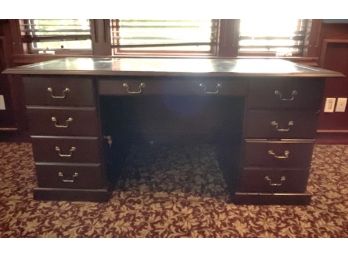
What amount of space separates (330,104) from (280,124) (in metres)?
1.31

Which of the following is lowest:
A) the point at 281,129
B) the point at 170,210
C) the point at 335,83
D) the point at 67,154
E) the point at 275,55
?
the point at 170,210

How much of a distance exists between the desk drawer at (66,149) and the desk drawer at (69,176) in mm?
40

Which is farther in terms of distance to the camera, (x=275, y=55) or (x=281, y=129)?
(x=275, y=55)

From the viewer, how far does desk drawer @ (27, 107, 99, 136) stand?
1.61 meters

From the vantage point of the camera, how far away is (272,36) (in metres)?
2.42

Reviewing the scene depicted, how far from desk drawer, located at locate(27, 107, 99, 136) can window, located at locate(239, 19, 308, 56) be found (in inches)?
57.8

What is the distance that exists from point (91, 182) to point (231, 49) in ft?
5.13

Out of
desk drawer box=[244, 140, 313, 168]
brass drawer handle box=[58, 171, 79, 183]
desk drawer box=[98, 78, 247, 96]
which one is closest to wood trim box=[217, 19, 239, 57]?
desk drawer box=[98, 78, 247, 96]

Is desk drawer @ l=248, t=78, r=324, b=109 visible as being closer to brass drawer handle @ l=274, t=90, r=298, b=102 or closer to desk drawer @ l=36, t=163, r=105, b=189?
brass drawer handle @ l=274, t=90, r=298, b=102

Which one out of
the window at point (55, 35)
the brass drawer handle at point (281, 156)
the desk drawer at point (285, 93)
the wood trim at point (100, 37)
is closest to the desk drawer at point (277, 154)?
the brass drawer handle at point (281, 156)

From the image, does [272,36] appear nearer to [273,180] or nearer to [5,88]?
[273,180]

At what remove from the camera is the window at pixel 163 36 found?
2.40 metres

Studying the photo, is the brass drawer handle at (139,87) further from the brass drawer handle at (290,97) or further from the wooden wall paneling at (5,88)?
the wooden wall paneling at (5,88)

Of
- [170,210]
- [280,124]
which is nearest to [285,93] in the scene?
[280,124]
